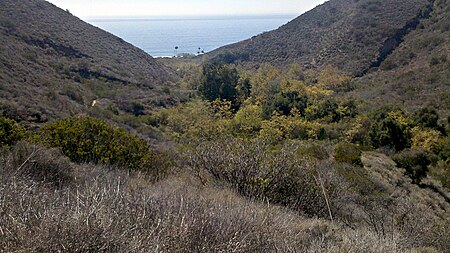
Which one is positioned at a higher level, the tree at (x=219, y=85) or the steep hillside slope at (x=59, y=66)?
the steep hillside slope at (x=59, y=66)

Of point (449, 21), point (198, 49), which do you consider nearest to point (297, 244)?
point (449, 21)

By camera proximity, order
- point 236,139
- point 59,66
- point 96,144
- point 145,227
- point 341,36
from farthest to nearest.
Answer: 1. point 341,36
2. point 59,66
3. point 236,139
4. point 96,144
5. point 145,227

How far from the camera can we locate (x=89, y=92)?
32781 millimetres

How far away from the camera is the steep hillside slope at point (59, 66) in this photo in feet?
78.3

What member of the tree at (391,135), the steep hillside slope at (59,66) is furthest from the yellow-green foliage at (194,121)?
the tree at (391,135)

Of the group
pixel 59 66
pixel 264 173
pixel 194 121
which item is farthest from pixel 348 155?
pixel 59 66

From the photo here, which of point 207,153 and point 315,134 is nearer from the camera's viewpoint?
point 207,153

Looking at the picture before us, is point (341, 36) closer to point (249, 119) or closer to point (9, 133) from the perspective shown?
point (249, 119)

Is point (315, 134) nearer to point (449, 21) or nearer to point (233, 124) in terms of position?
point (233, 124)

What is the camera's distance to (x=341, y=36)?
174 feet

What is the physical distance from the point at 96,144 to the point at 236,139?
303 centimetres

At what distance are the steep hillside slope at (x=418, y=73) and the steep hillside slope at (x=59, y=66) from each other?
2119 cm

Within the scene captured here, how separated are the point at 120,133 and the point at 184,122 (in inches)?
783

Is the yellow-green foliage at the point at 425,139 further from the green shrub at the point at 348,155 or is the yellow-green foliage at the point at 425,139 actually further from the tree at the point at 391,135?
the green shrub at the point at 348,155
